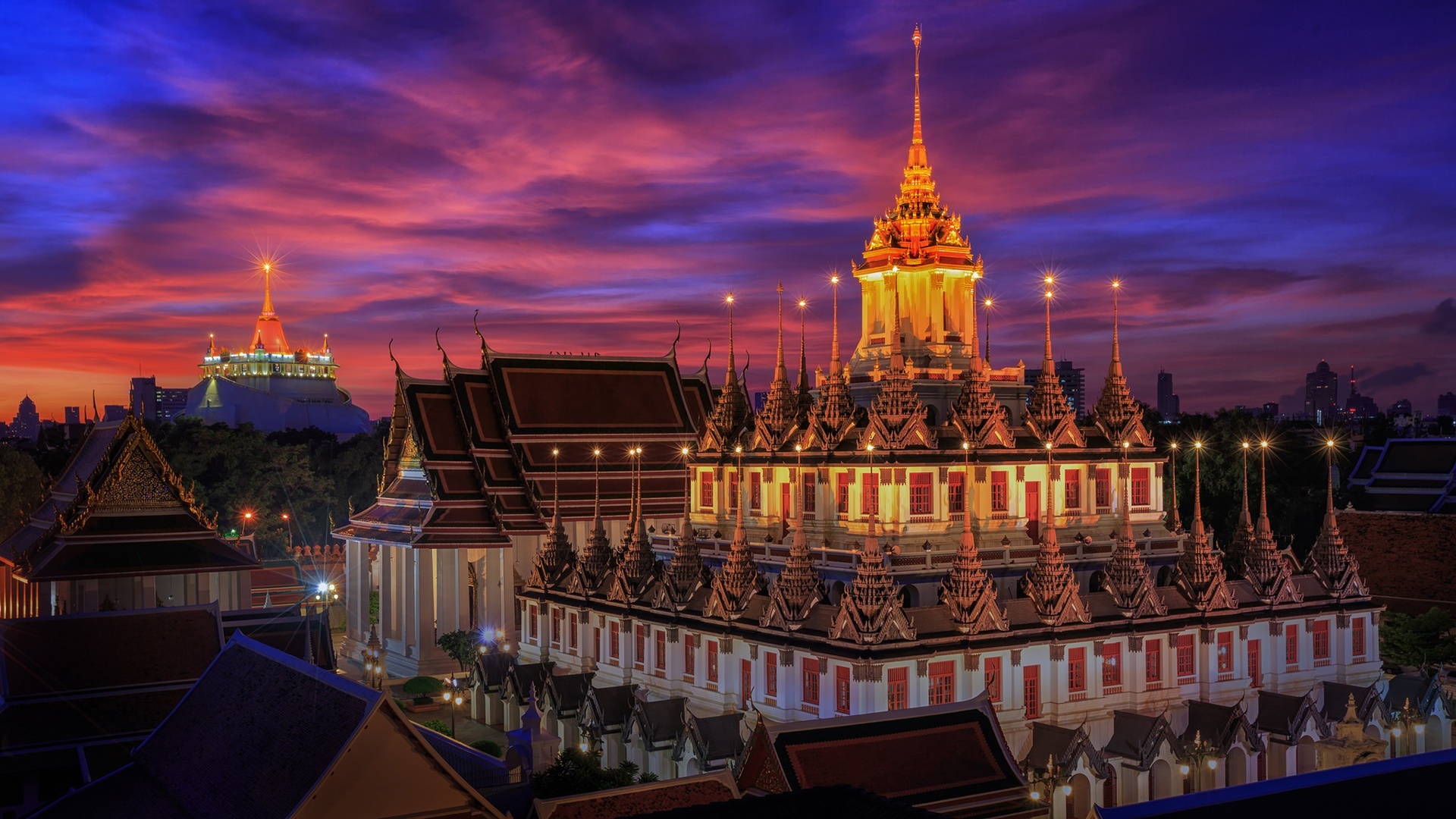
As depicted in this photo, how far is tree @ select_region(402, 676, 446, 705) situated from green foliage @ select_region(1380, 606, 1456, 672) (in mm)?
31147

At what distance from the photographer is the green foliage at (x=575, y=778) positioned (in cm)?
2742

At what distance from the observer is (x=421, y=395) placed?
59125 millimetres

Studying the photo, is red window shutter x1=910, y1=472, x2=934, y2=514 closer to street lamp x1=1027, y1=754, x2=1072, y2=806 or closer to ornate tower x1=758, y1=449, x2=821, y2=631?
ornate tower x1=758, y1=449, x2=821, y2=631

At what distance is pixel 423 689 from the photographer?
4819 centimetres

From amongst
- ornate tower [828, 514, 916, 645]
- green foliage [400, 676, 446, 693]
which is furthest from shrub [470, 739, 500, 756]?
ornate tower [828, 514, 916, 645]

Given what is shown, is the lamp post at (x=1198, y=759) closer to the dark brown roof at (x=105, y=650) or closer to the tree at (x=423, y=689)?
the dark brown roof at (x=105, y=650)

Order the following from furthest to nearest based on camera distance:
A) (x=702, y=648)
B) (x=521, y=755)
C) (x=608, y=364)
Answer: (x=608, y=364), (x=702, y=648), (x=521, y=755)

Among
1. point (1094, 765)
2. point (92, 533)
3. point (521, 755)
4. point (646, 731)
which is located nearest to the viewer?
point (521, 755)

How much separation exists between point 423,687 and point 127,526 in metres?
11.0

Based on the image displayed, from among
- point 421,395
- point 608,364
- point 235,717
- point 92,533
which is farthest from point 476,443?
point 235,717

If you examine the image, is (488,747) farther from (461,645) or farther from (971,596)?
(971,596)

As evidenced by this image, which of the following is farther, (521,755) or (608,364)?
(608,364)

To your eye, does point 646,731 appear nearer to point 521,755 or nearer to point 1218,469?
point 521,755

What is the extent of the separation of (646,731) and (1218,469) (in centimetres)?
4719
